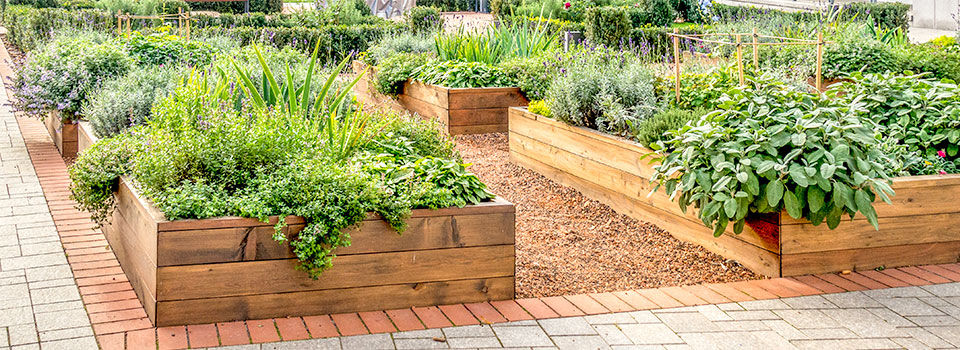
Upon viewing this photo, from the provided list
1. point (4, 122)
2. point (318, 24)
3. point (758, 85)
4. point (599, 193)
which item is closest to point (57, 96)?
point (4, 122)

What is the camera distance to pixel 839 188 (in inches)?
156

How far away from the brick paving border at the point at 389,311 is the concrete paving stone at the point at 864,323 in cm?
25

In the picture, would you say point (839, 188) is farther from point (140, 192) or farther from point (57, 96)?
point (57, 96)

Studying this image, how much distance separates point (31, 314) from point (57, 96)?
11.3 feet

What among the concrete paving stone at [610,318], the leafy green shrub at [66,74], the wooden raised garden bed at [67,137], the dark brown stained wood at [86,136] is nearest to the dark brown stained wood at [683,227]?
the concrete paving stone at [610,318]

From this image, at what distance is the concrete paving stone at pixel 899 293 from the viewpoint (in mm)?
4012

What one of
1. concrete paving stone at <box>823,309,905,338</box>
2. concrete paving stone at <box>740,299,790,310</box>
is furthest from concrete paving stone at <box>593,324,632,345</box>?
concrete paving stone at <box>823,309,905,338</box>

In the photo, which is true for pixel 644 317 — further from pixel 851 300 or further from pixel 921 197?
pixel 921 197

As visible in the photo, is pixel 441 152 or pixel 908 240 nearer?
pixel 908 240

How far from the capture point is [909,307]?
152 inches

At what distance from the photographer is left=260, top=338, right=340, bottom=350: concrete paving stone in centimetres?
335

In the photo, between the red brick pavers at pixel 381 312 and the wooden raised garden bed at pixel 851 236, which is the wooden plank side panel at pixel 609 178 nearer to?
the wooden raised garden bed at pixel 851 236

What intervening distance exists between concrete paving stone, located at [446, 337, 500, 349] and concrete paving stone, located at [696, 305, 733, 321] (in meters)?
0.92

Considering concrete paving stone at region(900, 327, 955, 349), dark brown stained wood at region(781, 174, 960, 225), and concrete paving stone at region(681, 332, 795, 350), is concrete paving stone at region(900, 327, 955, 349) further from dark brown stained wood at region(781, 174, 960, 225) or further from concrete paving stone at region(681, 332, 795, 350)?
dark brown stained wood at region(781, 174, 960, 225)
